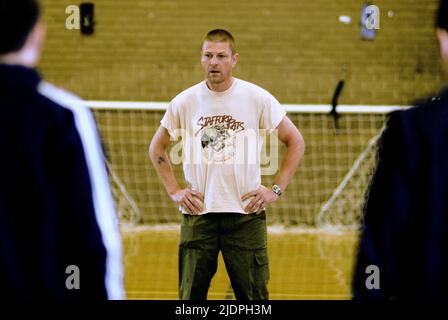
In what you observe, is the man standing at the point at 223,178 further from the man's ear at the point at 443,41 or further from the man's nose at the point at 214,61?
the man's ear at the point at 443,41

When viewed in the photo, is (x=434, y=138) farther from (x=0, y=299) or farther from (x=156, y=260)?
(x=156, y=260)

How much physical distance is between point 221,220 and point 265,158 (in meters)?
4.34

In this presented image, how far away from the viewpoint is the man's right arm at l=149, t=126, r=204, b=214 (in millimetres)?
3615

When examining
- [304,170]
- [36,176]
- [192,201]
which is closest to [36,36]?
[36,176]

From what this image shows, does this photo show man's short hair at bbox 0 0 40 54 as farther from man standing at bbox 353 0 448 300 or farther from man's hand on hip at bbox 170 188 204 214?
man's hand on hip at bbox 170 188 204 214

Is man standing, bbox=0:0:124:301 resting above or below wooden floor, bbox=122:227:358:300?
above

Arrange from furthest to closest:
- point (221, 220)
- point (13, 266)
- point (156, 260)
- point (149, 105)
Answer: point (149, 105)
point (156, 260)
point (221, 220)
point (13, 266)

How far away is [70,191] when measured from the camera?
1600mm

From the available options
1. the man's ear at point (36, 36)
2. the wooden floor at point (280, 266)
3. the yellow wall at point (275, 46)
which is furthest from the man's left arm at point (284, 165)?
the yellow wall at point (275, 46)

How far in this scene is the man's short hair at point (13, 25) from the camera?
158 cm

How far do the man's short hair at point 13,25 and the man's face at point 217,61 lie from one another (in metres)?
2.08

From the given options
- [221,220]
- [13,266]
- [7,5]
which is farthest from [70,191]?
[221,220]

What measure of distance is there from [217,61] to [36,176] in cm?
223

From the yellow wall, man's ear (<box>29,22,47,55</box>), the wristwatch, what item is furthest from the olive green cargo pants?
the yellow wall
